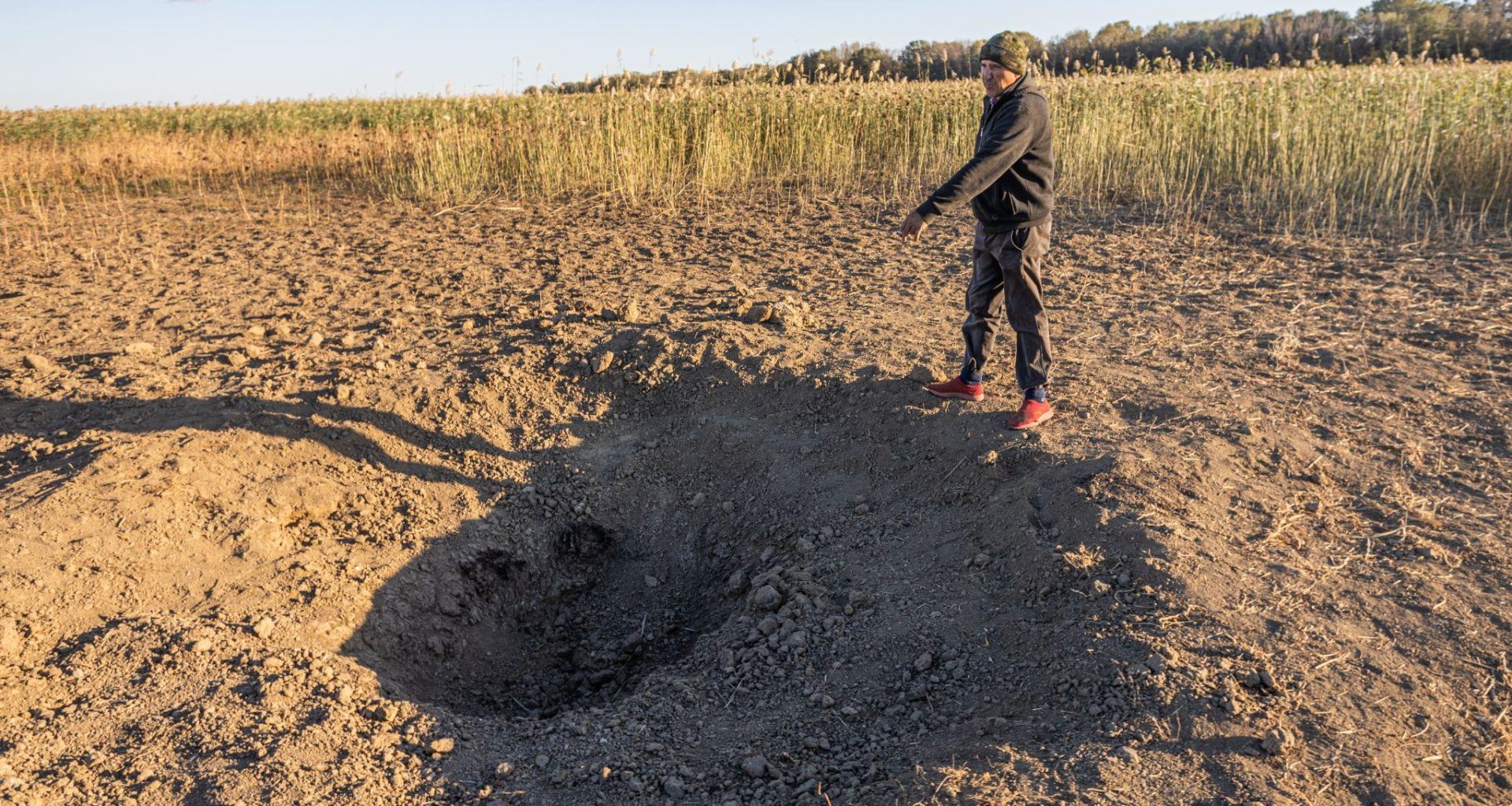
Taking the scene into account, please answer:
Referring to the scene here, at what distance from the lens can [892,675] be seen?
11.3ft

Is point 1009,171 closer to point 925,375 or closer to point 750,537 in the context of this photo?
point 925,375

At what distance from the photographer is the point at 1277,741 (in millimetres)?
2771

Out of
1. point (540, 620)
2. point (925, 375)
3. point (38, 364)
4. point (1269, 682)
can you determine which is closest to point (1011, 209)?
point (925, 375)

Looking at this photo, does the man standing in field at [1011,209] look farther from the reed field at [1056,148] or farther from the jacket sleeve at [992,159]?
the reed field at [1056,148]

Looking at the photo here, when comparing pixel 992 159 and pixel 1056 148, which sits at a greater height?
pixel 1056 148

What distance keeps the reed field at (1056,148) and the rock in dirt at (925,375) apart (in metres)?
4.00

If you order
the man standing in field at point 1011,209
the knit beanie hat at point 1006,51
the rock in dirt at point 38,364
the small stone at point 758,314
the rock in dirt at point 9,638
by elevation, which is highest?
the knit beanie hat at point 1006,51

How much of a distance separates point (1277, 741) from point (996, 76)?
2.73 m

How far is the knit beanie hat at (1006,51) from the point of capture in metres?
4.09

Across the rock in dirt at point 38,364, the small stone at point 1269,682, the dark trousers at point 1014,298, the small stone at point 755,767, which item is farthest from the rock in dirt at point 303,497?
the small stone at point 1269,682

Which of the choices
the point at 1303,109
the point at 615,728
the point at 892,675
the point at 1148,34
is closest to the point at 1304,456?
the point at 892,675

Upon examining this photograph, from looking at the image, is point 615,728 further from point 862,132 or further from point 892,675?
point 862,132

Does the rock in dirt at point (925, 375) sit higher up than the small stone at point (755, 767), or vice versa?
the rock in dirt at point (925, 375)

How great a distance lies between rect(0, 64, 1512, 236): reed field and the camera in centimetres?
813
